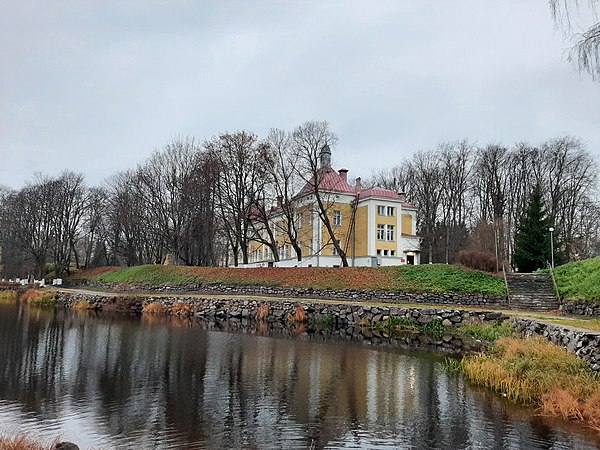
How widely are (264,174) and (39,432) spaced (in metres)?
30.6

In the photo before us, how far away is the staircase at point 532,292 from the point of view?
22.6 m

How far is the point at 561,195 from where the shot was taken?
139ft

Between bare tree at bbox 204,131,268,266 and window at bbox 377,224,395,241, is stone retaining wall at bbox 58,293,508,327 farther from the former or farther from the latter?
window at bbox 377,224,395,241

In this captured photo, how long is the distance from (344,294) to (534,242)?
46.9 ft

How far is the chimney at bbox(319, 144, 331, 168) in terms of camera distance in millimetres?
36188

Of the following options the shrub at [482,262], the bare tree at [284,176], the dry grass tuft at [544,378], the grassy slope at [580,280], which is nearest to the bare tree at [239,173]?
the bare tree at [284,176]

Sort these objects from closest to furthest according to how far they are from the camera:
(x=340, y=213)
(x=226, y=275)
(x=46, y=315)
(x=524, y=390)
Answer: (x=524, y=390) → (x=46, y=315) → (x=226, y=275) → (x=340, y=213)

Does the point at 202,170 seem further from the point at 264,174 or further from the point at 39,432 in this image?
the point at 39,432

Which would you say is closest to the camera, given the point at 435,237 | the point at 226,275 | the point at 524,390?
the point at 524,390

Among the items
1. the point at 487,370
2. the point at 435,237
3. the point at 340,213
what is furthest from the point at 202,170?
the point at 487,370

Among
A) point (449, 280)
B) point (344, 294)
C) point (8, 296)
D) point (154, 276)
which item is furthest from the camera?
point (154, 276)

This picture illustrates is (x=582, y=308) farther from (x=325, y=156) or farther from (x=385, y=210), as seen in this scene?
(x=325, y=156)

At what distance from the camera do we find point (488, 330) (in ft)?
59.2

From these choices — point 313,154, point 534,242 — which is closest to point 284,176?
point 313,154
